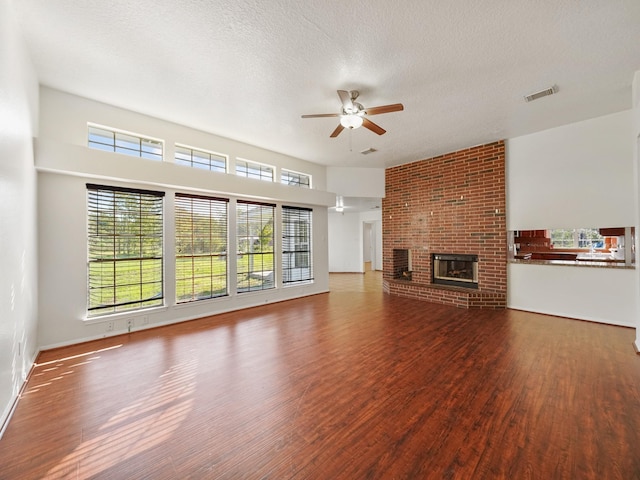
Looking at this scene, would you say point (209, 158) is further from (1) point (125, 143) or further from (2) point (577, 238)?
(2) point (577, 238)

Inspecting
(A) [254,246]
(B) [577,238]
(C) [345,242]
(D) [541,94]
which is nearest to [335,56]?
(D) [541,94]

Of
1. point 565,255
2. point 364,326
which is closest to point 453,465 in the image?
point 364,326

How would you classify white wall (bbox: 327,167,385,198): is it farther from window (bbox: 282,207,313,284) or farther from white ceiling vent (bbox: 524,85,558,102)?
white ceiling vent (bbox: 524,85,558,102)

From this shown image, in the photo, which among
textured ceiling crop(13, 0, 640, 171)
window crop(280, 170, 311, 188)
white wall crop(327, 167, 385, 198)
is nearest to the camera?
textured ceiling crop(13, 0, 640, 171)

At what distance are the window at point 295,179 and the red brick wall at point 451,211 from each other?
2.16 m

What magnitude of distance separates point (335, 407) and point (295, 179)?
16.8 feet

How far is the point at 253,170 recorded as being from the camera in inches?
219

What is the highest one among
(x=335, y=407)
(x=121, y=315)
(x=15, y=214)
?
(x=15, y=214)

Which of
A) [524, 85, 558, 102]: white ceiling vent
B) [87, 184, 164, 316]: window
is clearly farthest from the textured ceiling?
[87, 184, 164, 316]: window

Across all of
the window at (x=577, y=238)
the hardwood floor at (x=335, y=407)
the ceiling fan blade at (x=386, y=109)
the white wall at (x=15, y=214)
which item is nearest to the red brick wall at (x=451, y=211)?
the window at (x=577, y=238)

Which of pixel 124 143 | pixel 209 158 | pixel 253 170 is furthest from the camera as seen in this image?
pixel 253 170

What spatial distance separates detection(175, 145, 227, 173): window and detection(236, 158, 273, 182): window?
0.32 m

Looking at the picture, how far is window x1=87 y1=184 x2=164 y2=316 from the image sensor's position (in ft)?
12.2

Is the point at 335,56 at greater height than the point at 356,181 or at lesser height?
greater
